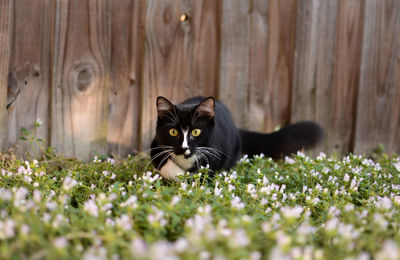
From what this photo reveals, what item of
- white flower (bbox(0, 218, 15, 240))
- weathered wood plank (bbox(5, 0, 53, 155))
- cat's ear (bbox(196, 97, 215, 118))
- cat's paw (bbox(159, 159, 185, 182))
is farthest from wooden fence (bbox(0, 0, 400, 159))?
white flower (bbox(0, 218, 15, 240))

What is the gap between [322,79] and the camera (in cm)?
356

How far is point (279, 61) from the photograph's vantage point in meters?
3.44

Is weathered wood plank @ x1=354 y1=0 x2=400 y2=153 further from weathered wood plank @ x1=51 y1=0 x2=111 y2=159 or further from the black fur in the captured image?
weathered wood plank @ x1=51 y1=0 x2=111 y2=159

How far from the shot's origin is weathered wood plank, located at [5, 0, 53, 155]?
2.67 metres

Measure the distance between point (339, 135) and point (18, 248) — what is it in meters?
3.11

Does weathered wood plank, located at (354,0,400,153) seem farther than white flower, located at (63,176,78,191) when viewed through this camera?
Yes

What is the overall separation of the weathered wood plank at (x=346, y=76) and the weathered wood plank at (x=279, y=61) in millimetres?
448

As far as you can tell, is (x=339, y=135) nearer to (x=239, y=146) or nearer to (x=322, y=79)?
(x=322, y=79)

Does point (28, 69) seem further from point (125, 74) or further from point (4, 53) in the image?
point (125, 74)

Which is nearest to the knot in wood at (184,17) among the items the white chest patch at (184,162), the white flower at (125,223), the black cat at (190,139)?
the black cat at (190,139)

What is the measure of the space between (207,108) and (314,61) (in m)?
1.51

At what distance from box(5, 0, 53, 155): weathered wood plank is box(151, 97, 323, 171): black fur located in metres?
0.88

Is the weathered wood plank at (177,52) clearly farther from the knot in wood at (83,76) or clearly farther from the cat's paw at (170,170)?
the cat's paw at (170,170)

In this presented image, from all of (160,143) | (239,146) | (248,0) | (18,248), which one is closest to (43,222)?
(18,248)
